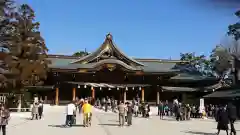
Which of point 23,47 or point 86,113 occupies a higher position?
point 23,47

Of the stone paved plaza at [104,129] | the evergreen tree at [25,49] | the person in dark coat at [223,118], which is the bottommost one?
the stone paved plaza at [104,129]

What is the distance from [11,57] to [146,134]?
19.8 m

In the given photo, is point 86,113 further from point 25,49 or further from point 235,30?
point 235,30

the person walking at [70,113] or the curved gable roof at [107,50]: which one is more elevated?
the curved gable roof at [107,50]

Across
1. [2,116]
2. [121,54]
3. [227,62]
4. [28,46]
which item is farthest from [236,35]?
[2,116]

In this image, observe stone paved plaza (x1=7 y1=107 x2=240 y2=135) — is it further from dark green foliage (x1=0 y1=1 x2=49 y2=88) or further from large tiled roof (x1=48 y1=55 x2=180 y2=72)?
large tiled roof (x1=48 y1=55 x2=180 y2=72)

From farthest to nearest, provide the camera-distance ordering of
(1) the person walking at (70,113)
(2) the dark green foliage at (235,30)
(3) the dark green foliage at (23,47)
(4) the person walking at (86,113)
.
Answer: (2) the dark green foliage at (235,30)
(3) the dark green foliage at (23,47)
(4) the person walking at (86,113)
(1) the person walking at (70,113)

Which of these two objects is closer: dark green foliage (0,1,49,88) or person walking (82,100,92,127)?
person walking (82,100,92,127)

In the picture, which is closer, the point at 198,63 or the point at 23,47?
the point at 23,47

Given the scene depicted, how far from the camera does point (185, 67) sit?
54000 mm

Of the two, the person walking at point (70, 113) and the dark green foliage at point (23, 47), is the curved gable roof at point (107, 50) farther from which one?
the person walking at point (70, 113)

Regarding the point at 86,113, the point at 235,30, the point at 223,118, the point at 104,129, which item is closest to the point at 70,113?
the point at 86,113

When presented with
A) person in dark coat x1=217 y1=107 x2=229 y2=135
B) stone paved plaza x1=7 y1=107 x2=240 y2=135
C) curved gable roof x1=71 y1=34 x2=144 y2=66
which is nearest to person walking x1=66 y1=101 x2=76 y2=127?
stone paved plaza x1=7 y1=107 x2=240 y2=135

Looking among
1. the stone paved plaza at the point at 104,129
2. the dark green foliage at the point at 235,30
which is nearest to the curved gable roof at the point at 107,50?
the dark green foliage at the point at 235,30
